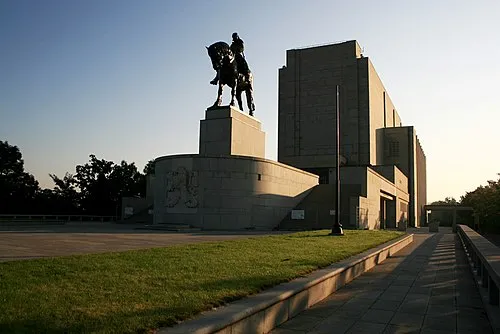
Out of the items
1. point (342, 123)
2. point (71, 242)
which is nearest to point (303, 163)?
point (342, 123)

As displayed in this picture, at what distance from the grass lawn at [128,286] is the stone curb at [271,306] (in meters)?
0.22

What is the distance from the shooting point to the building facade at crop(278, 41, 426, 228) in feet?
199

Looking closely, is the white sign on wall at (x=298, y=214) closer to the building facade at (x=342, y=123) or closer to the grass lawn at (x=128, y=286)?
the grass lawn at (x=128, y=286)

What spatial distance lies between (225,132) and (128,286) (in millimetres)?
24370

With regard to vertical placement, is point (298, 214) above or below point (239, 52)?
below

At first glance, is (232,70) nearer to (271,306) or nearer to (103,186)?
(271,306)

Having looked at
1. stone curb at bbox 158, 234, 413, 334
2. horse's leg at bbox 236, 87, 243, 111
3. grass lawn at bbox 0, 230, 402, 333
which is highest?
horse's leg at bbox 236, 87, 243, 111

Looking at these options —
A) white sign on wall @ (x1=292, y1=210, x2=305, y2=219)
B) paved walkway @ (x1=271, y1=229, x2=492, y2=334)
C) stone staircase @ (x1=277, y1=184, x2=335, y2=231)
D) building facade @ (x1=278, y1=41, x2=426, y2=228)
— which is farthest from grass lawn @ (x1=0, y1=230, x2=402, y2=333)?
building facade @ (x1=278, y1=41, x2=426, y2=228)

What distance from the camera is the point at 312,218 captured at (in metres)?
32.3

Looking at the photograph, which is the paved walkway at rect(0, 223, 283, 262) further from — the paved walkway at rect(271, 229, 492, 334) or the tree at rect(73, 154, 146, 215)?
the tree at rect(73, 154, 146, 215)

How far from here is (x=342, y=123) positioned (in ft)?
211

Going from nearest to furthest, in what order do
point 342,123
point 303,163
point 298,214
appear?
1. point 298,214
2. point 303,163
3. point 342,123

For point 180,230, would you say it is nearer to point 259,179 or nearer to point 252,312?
point 259,179

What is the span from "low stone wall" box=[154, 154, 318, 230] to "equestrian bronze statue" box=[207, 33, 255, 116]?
540 centimetres
